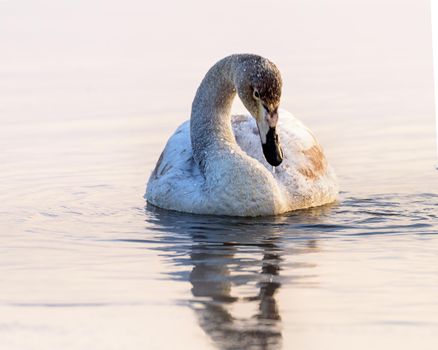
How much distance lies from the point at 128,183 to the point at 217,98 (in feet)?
4.50

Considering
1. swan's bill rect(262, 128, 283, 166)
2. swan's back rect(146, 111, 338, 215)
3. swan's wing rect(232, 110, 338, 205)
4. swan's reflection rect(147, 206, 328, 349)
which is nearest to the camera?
swan's reflection rect(147, 206, 328, 349)

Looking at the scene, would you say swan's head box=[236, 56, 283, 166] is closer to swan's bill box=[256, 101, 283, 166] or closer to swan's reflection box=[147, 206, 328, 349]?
swan's bill box=[256, 101, 283, 166]

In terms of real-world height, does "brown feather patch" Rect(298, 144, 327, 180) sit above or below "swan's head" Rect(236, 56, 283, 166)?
below

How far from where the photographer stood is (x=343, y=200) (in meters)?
13.1

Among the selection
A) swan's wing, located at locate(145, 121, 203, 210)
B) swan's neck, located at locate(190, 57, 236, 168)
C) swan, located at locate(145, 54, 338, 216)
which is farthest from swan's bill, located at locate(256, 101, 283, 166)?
swan's neck, located at locate(190, 57, 236, 168)

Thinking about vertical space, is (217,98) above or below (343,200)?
above

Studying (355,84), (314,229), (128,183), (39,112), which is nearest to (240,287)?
(314,229)

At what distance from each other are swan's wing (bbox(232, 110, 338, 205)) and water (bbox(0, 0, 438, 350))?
0.23 meters

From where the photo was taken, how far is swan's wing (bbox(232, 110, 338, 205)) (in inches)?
507

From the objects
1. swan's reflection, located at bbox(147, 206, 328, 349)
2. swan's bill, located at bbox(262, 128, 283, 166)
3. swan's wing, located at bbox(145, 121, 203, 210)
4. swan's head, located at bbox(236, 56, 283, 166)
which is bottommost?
swan's reflection, located at bbox(147, 206, 328, 349)

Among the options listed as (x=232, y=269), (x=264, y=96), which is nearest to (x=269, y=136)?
(x=264, y=96)

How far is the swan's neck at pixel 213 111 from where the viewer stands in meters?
13.1

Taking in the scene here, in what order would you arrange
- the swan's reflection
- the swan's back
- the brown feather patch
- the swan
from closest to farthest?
the swan's reflection < the swan < the swan's back < the brown feather patch

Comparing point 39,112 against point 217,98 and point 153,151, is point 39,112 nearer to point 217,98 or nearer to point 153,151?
point 153,151
